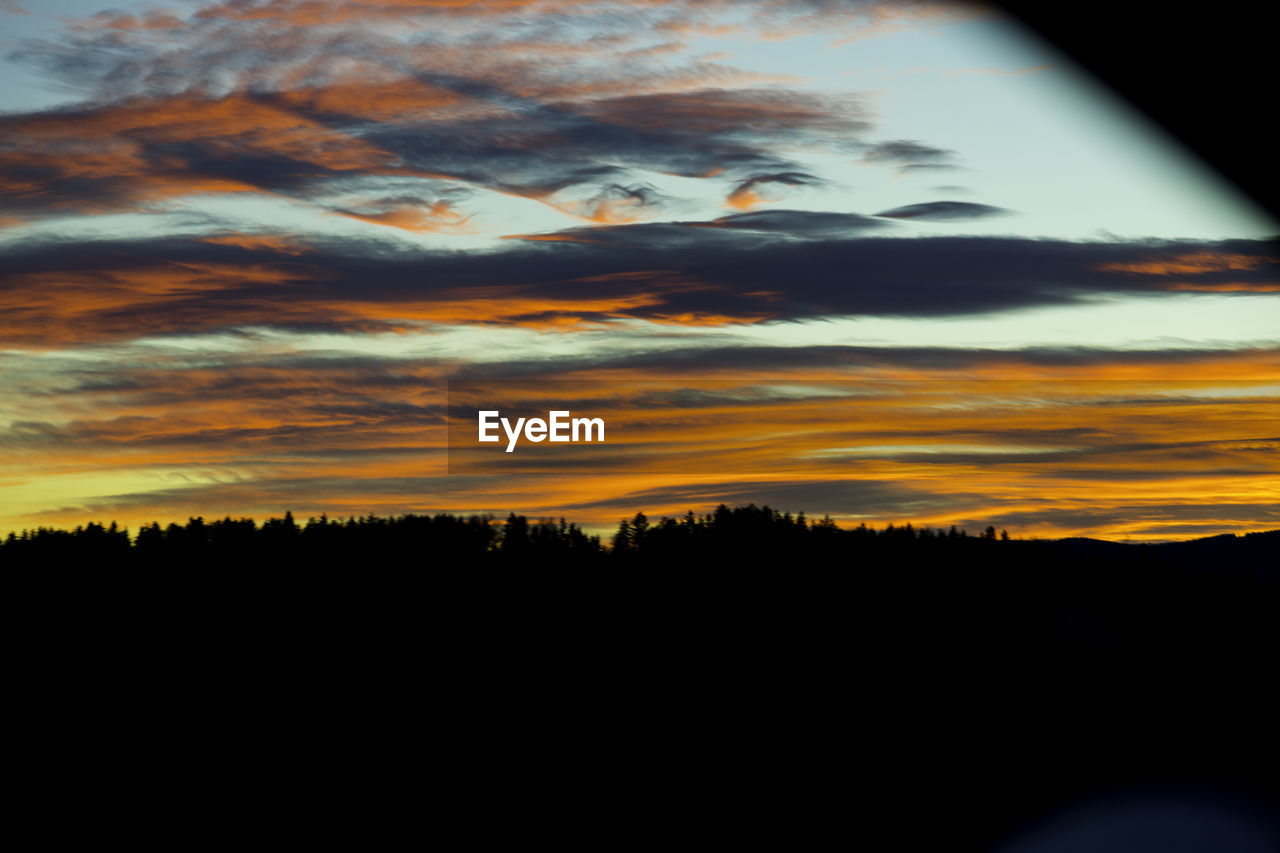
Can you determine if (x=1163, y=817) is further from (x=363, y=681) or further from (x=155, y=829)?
(x=155, y=829)

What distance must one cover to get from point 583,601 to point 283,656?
2264 cm

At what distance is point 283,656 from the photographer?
95.4 m

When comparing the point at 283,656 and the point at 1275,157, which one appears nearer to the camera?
the point at 1275,157

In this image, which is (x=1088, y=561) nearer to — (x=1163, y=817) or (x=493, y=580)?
(x=1163, y=817)

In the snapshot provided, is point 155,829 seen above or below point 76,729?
below

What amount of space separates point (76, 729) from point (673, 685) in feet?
141

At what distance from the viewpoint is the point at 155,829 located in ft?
290

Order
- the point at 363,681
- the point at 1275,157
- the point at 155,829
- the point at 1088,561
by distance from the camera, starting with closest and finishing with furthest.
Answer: the point at 1275,157 < the point at 155,829 < the point at 363,681 < the point at 1088,561

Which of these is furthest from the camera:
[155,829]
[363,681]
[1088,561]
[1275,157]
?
[1088,561]

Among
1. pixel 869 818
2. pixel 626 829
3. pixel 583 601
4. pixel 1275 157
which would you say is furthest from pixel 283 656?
pixel 1275 157

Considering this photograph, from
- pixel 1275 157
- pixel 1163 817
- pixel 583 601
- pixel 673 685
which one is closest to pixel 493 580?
pixel 583 601

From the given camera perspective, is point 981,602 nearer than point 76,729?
No

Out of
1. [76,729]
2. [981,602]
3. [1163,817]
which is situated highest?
[981,602]

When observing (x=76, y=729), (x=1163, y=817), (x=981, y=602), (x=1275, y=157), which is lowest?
(x=1163, y=817)
